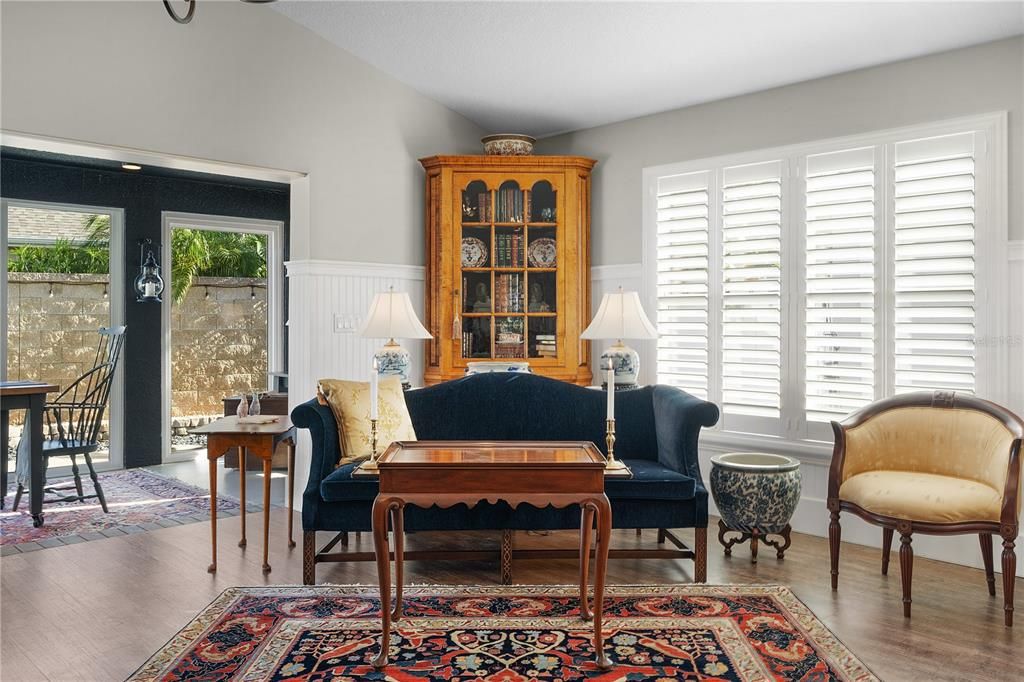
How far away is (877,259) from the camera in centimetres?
420

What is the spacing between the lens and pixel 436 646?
2928mm

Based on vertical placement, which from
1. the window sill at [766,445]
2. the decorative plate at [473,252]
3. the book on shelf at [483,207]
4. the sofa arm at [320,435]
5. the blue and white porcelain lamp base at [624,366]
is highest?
the book on shelf at [483,207]

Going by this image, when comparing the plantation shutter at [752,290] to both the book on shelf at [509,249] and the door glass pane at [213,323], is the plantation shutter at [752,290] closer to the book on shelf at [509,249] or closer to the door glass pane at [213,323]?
the book on shelf at [509,249]

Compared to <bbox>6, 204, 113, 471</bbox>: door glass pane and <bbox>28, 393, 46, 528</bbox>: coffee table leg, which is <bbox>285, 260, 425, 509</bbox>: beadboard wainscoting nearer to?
<bbox>28, 393, 46, 528</bbox>: coffee table leg

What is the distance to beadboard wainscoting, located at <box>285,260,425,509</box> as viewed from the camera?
4953 millimetres

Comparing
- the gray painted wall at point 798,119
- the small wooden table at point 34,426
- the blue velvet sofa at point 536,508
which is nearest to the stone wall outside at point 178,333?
the small wooden table at point 34,426

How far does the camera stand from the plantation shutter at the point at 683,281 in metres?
4.91

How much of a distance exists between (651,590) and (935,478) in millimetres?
1369

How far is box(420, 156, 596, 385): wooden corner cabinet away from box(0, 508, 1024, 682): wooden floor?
1340mm

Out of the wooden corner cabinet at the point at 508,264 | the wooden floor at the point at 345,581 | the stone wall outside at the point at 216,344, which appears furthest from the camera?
the stone wall outside at the point at 216,344

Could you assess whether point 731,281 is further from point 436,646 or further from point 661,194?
point 436,646

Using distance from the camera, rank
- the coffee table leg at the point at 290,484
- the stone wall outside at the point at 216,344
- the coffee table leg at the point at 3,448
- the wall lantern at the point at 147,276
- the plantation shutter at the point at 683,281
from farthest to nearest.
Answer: the stone wall outside at the point at 216,344
the wall lantern at the point at 147,276
the coffee table leg at the point at 3,448
the plantation shutter at the point at 683,281
the coffee table leg at the point at 290,484

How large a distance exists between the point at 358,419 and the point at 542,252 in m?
1.99

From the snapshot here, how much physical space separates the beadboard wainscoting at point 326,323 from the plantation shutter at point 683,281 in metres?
1.79
